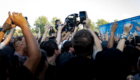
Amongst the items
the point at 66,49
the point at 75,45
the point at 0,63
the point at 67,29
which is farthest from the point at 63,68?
the point at 67,29

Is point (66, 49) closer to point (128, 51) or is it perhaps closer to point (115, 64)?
point (128, 51)

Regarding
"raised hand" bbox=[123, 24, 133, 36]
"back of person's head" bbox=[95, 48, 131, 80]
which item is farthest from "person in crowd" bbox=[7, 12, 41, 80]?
"raised hand" bbox=[123, 24, 133, 36]

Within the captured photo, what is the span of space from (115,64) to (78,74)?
0.47m

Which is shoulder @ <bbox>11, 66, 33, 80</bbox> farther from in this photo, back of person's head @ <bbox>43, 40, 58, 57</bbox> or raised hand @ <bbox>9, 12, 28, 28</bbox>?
back of person's head @ <bbox>43, 40, 58, 57</bbox>

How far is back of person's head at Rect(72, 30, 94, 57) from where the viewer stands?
1419mm

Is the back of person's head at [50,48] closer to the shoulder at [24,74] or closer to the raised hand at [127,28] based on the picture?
the shoulder at [24,74]

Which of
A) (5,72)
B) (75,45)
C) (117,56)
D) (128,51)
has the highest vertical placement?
(75,45)

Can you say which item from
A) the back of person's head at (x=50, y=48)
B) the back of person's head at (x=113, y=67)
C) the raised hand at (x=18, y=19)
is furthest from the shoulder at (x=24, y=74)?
the back of person's head at (x=50, y=48)

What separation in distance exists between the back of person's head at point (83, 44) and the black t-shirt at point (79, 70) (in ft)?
0.33

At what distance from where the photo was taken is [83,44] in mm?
1438

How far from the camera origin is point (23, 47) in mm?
2500

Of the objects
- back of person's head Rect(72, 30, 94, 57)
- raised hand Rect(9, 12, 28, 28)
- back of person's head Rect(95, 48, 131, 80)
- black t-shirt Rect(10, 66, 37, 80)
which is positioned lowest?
back of person's head Rect(95, 48, 131, 80)

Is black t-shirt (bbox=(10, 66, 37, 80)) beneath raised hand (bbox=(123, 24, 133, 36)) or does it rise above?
beneath

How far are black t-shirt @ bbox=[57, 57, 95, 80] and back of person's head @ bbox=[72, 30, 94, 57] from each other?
100 mm
